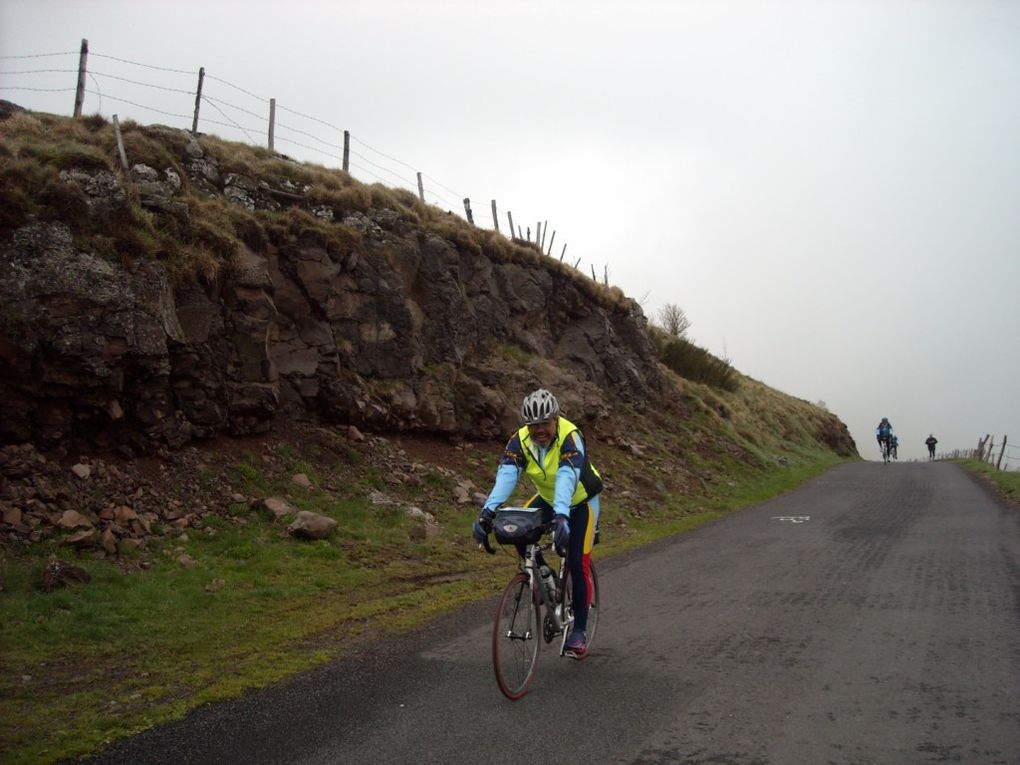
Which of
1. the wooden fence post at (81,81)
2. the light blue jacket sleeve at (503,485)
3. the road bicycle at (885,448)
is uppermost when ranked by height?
the wooden fence post at (81,81)

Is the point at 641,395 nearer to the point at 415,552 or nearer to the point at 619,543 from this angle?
the point at 619,543

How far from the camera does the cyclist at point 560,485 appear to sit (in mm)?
5844

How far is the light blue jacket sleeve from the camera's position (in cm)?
598

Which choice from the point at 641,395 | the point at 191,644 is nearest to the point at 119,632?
the point at 191,644

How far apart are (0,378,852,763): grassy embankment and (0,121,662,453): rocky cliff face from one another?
43.0 inches

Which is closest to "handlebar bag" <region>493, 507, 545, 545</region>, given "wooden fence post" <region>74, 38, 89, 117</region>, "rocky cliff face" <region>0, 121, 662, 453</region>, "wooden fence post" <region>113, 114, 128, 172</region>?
"rocky cliff face" <region>0, 121, 662, 453</region>

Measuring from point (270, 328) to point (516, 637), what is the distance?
33.8 ft

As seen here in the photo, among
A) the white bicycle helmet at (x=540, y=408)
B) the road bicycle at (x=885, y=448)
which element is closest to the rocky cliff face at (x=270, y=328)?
the white bicycle helmet at (x=540, y=408)

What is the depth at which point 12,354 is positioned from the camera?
1012cm

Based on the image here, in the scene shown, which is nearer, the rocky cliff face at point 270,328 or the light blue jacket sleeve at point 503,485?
the light blue jacket sleeve at point 503,485

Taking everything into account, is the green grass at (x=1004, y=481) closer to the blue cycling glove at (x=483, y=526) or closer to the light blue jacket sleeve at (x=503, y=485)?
the light blue jacket sleeve at (x=503, y=485)

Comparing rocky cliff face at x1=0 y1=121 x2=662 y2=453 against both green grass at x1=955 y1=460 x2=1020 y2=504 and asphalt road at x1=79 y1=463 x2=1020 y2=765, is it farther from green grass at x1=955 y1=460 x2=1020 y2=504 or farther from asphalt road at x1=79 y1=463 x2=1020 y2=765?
green grass at x1=955 y1=460 x2=1020 y2=504

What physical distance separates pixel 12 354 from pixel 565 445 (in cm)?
824

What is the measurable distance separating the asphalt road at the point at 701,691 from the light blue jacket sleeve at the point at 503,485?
1422mm
